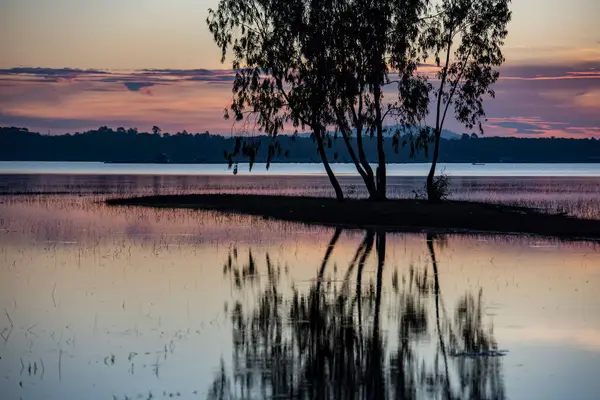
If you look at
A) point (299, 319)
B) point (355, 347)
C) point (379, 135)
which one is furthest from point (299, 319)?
point (379, 135)

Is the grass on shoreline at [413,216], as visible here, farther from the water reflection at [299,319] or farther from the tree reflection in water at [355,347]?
the tree reflection in water at [355,347]

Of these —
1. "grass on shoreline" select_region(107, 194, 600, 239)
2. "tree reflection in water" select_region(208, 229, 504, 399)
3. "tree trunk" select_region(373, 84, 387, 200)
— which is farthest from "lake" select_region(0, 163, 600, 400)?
"tree trunk" select_region(373, 84, 387, 200)

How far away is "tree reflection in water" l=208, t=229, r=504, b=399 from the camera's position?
44.5 ft

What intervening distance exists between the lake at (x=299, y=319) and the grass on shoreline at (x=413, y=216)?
6205mm

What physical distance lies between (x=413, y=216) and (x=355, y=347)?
33.4m

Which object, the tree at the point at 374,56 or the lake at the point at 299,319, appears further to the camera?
the tree at the point at 374,56

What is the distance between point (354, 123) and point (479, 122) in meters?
8.03

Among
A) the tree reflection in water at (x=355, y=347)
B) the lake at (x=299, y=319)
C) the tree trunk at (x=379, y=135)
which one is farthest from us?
the tree trunk at (x=379, y=135)

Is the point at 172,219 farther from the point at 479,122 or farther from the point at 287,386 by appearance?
the point at 287,386

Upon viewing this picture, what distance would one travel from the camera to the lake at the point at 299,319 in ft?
46.1

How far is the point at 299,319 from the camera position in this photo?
19.5 meters

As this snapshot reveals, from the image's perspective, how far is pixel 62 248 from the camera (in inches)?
1378

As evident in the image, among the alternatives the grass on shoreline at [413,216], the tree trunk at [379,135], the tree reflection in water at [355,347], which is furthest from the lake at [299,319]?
the tree trunk at [379,135]

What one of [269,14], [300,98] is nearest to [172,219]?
[300,98]
